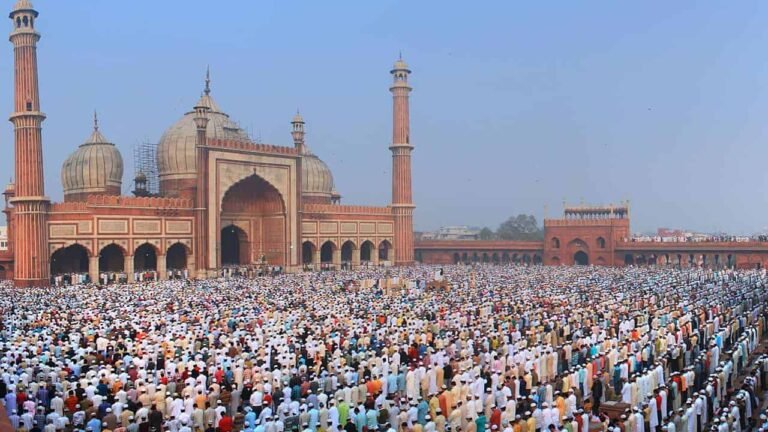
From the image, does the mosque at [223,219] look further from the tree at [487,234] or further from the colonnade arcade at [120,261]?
the tree at [487,234]

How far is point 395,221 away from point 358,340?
33678 millimetres

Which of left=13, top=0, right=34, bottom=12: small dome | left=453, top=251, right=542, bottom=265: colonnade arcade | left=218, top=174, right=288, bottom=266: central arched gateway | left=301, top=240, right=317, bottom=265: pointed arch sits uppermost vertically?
left=13, top=0, right=34, bottom=12: small dome

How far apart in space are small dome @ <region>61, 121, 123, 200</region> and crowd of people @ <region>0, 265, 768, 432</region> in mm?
16760

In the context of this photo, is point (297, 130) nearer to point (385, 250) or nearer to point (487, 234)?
point (385, 250)

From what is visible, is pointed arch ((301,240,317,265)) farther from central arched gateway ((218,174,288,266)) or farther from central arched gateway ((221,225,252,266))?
central arched gateway ((221,225,252,266))

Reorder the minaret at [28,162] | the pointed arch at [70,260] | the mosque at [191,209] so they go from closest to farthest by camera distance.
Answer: the minaret at [28,162] < the mosque at [191,209] < the pointed arch at [70,260]

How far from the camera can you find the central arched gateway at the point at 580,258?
46000 millimetres

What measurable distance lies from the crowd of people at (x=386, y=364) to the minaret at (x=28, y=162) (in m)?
8.02

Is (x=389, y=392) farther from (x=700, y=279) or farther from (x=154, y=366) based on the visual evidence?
(x=700, y=279)

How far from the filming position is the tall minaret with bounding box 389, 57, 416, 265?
4638cm

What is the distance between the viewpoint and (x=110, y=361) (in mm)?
11750

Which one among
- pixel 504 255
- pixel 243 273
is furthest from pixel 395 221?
pixel 243 273

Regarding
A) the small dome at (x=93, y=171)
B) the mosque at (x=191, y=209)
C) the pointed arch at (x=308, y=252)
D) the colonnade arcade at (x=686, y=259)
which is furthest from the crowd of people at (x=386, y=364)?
the colonnade arcade at (x=686, y=259)

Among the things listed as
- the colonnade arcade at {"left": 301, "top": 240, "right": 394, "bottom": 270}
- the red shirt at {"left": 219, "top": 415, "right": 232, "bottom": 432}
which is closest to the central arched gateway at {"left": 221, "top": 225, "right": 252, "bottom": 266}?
the colonnade arcade at {"left": 301, "top": 240, "right": 394, "bottom": 270}
